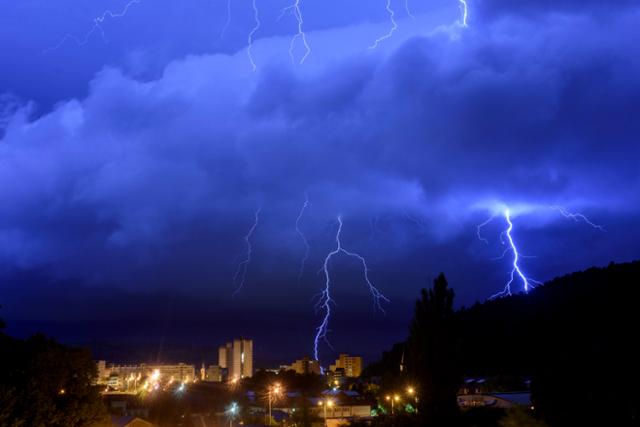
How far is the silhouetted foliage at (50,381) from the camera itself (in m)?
18.0

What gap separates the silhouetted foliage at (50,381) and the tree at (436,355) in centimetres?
1134

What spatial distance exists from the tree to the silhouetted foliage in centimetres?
1134

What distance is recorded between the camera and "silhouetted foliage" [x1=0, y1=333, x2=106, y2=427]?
18.0 m

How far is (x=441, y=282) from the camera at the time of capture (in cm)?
1391

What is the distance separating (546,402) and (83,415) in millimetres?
16622

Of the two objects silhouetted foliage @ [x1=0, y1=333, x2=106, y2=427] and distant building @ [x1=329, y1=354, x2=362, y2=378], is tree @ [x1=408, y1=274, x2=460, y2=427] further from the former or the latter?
distant building @ [x1=329, y1=354, x2=362, y2=378]

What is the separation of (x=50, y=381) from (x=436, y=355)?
48.6 feet

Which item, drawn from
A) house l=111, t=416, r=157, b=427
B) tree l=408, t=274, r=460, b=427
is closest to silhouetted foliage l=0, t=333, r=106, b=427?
house l=111, t=416, r=157, b=427

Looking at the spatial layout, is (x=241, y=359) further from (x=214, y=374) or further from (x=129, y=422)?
(x=129, y=422)

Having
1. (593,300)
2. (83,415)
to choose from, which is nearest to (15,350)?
(83,415)

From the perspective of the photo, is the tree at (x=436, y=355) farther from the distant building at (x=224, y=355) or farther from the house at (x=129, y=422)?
the distant building at (x=224, y=355)

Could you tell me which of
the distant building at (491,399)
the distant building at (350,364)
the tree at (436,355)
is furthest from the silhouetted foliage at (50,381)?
the distant building at (350,364)

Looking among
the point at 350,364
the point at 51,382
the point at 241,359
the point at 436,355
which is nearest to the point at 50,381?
the point at 51,382

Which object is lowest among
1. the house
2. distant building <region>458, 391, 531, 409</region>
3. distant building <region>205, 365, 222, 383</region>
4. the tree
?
the house
